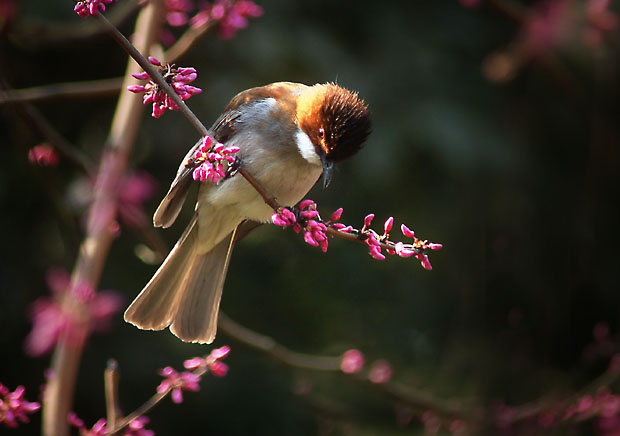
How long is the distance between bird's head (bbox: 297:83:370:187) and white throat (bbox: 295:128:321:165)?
18mm

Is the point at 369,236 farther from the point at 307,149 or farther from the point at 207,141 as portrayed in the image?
the point at 307,149

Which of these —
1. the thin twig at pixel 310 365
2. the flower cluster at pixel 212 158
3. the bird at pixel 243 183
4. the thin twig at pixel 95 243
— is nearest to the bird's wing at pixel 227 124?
the bird at pixel 243 183

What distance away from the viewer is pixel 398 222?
4.96 metres

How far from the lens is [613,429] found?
4.18 metres

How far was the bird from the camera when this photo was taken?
297cm

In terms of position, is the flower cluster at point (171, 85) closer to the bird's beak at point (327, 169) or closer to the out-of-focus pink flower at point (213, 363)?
the out-of-focus pink flower at point (213, 363)

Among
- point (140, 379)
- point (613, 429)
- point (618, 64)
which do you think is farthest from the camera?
point (618, 64)

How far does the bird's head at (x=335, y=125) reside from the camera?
2.92m

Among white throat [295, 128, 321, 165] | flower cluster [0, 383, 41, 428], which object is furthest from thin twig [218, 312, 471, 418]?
flower cluster [0, 383, 41, 428]

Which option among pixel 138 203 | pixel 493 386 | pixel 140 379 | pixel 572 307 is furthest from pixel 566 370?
pixel 138 203

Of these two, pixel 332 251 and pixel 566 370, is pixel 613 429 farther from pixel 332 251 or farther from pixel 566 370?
pixel 332 251

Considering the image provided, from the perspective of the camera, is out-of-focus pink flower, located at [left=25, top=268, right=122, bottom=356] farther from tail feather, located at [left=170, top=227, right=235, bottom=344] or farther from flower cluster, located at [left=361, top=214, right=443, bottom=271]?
flower cluster, located at [left=361, top=214, right=443, bottom=271]

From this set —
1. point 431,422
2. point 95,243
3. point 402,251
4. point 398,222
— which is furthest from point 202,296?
point 398,222

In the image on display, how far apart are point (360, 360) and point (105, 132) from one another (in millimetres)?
2380
